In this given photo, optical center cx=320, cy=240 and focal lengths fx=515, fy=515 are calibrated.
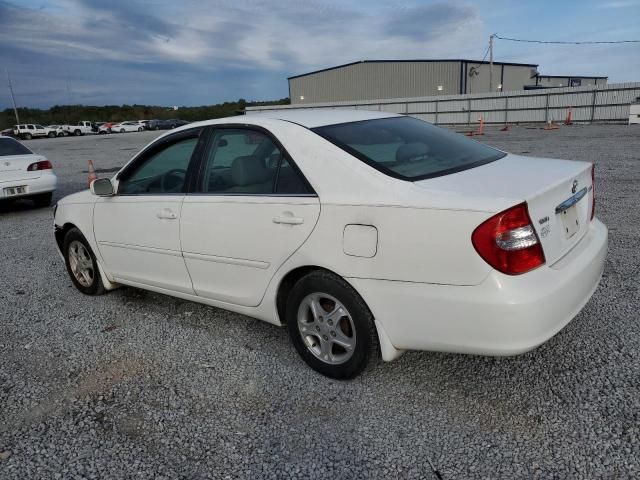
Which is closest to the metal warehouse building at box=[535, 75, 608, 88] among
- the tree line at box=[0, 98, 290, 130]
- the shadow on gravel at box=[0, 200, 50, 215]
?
the tree line at box=[0, 98, 290, 130]

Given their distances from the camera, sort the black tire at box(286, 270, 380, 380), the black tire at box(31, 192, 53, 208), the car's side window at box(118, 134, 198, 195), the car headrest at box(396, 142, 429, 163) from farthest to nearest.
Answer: the black tire at box(31, 192, 53, 208) < the car's side window at box(118, 134, 198, 195) < the car headrest at box(396, 142, 429, 163) < the black tire at box(286, 270, 380, 380)

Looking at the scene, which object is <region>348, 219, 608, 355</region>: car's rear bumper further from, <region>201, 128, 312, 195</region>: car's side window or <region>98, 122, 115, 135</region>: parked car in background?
<region>98, 122, 115, 135</region>: parked car in background

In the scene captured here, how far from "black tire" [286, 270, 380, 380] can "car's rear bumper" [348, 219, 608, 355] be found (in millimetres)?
75

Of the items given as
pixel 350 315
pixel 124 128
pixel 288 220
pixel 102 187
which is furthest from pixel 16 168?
pixel 124 128

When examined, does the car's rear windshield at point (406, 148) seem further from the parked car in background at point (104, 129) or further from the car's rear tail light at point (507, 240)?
the parked car in background at point (104, 129)

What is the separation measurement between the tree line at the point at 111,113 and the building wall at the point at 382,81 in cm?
2546

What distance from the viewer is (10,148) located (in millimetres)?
9492

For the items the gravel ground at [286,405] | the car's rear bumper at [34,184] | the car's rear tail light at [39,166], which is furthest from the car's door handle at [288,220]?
the car's rear tail light at [39,166]

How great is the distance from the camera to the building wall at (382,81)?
4606cm

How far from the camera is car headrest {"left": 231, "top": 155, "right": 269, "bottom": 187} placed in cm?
320

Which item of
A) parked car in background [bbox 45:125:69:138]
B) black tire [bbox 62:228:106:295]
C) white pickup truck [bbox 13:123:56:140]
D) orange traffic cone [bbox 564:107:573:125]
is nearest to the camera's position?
black tire [bbox 62:228:106:295]

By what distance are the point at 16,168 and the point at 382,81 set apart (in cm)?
4382

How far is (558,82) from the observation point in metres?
56.9

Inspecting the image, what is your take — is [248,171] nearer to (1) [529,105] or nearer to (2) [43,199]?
(2) [43,199]
